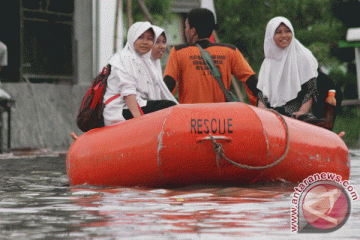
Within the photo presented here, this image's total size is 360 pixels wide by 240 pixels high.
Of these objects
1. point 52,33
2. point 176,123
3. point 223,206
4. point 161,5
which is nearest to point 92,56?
point 52,33

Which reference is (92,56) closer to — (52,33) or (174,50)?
(52,33)

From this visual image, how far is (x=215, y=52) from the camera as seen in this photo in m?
7.27

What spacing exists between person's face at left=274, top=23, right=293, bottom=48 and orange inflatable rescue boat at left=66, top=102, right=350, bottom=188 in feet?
3.33

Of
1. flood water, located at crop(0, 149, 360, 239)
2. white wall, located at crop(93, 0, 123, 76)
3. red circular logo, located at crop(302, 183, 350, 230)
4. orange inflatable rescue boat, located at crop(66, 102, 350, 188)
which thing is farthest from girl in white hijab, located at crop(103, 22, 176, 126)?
white wall, located at crop(93, 0, 123, 76)

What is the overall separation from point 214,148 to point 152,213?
4.36ft

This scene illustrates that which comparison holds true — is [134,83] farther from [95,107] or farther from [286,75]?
[286,75]

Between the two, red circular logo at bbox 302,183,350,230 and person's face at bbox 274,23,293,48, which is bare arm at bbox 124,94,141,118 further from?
red circular logo at bbox 302,183,350,230

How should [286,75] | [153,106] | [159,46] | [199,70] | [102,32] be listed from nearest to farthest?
[153,106] → [199,70] → [286,75] → [159,46] → [102,32]

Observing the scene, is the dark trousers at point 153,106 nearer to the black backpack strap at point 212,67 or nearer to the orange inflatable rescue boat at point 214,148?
the orange inflatable rescue boat at point 214,148

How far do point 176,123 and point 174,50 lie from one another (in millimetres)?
1353

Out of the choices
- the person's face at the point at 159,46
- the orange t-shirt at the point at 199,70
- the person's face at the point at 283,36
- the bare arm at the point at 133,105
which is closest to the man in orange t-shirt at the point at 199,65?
the orange t-shirt at the point at 199,70

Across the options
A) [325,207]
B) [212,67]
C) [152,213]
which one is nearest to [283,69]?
[212,67]

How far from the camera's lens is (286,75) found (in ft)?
24.1

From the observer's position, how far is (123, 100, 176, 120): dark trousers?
6.91 m
